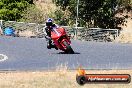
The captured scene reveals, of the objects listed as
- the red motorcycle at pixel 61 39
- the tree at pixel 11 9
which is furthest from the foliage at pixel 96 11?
the red motorcycle at pixel 61 39

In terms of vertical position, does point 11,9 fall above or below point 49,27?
below

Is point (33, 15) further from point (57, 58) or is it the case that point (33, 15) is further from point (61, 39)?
point (57, 58)

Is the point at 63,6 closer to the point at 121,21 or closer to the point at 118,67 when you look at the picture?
the point at 121,21

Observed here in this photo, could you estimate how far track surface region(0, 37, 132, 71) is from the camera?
1830 centimetres

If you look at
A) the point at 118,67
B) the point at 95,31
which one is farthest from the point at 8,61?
the point at 95,31

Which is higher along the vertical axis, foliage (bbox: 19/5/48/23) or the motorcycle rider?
the motorcycle rider

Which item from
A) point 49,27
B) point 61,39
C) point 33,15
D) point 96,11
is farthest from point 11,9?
point 61,39

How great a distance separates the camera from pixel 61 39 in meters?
22.2

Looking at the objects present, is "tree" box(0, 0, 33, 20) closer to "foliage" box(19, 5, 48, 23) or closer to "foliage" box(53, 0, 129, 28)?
"foliage" box(19, 5, 48, 23)

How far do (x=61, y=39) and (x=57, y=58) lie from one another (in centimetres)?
185

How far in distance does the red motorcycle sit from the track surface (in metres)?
0.34

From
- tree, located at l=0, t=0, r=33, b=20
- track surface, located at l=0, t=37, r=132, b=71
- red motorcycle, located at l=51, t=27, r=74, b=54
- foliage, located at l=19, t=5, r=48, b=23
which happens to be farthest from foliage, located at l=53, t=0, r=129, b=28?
red motorcycle, located at l=51, t=27, r=74, b=54

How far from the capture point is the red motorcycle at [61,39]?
22.1 m

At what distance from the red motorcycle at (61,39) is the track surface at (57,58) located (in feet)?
1.13
